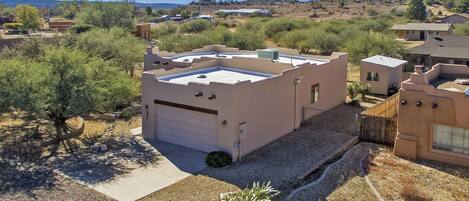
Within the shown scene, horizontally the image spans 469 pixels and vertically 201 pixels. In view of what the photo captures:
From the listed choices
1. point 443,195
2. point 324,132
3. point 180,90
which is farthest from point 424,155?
point 180,90

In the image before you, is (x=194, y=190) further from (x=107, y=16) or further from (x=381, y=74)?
(x=107, y=16)

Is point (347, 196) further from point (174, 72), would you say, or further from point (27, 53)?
point (27, 53)

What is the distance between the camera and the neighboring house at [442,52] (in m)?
40.6

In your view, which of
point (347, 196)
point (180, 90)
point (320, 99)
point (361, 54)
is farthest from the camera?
point (361, 54)

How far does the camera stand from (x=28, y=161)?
60.4 feet

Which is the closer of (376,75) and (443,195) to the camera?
(443,195)

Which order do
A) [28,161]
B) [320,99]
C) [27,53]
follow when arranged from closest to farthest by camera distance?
1. [28,161]
2. [320,99]
3. [27,53]

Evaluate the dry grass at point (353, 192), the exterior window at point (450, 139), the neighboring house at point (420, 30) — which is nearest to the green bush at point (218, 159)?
the dry grass at point (353, 192)

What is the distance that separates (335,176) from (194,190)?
5.43 m

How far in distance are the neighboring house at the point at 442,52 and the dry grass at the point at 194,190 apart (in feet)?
105

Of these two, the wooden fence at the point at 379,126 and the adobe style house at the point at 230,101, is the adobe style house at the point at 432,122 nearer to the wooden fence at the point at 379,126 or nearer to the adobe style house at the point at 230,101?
the wooden fence at the point at 379,126

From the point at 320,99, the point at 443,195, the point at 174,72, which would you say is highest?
the point at 174,72

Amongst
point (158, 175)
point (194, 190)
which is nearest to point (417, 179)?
point (194, 190)

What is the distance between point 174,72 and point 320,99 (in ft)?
30.4
